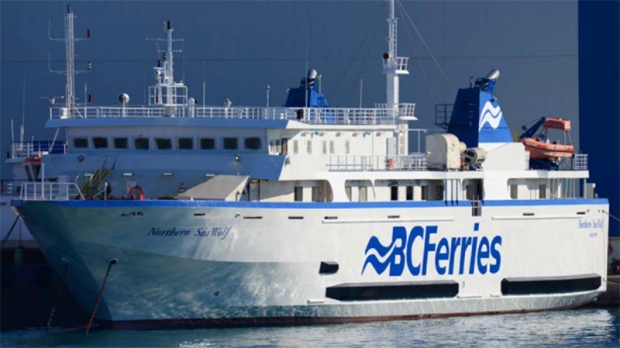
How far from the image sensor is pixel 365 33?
48.5 m

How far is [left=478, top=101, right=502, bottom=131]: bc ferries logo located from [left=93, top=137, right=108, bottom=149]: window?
9271 mm

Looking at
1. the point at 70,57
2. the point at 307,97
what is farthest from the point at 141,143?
the point at 70,57

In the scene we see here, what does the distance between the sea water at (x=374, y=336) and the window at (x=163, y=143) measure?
4472mm

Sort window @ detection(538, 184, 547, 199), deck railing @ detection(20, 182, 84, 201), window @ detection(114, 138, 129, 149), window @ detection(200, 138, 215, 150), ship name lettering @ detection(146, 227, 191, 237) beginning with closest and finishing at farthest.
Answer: ship name lettering @ detection(146, 227, 191, 237), deck railing @ detection(20, 182, 84, 201), window @ detection(200, 138, 215, 150), window @ detection(114, 138, 129, 149), window @ detection(538, 184, 547, 199)

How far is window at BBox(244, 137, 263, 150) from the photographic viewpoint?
3975cm

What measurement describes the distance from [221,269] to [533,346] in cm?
685

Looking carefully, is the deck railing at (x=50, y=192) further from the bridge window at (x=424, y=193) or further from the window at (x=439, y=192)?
the window at (x=439, y=192)

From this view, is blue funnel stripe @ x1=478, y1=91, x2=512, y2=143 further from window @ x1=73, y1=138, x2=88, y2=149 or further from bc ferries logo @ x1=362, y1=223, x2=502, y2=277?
window @ x1=73, y1=138, x2=88, y2=149

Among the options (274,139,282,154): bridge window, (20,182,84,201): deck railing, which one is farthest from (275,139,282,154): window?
(20,182,84,201): deck railing

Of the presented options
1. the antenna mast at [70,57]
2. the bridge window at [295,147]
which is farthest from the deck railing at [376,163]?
the antenna mast at [70,57]

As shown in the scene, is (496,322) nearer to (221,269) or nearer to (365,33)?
(221,269)

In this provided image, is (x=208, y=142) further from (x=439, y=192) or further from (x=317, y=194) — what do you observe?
(x=439, y=192)

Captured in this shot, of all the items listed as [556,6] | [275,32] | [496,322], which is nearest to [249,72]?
[275,32]

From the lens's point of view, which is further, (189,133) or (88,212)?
(189,133)
